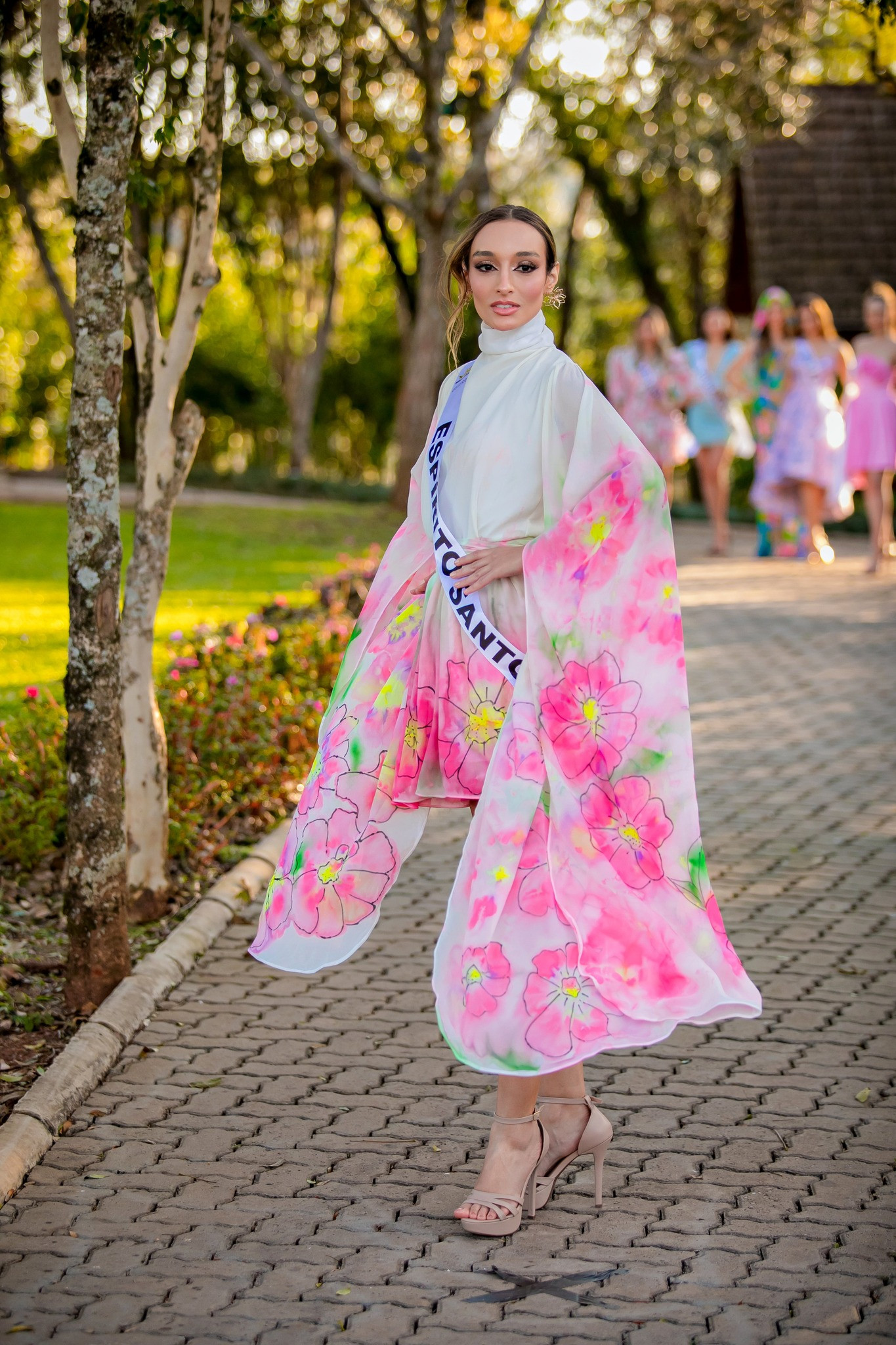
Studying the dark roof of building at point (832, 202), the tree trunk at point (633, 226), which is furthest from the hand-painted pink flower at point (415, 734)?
the tree trunk at point (633, 226)

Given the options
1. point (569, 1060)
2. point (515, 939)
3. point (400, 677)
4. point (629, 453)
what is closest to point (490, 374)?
point (629, 453)

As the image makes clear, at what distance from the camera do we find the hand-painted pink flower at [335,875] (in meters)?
3.54

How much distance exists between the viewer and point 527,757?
330cm

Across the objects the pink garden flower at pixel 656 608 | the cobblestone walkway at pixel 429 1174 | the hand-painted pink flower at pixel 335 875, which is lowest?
the cobblestone walkway at pixel 429 1174

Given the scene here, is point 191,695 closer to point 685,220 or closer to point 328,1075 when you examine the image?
point 328,1075

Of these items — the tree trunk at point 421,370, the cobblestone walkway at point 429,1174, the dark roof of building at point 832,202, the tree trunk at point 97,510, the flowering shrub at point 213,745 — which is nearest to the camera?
the cobblestone walkway at point 429,1174

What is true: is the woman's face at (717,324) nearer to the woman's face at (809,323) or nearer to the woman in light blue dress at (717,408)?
the woman in light blue dress at (717,408)

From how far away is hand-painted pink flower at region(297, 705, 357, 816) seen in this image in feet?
11.8

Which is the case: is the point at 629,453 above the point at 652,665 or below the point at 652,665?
above

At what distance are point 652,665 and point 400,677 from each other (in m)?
0.61

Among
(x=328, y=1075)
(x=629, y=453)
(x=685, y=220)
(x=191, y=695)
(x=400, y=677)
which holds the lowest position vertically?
(x=328, y=1075)

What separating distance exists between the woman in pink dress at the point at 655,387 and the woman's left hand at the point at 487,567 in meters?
11.8

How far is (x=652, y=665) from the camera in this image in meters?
3.40

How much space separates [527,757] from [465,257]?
126 cm
